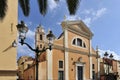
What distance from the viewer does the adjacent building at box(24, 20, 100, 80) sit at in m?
35.8

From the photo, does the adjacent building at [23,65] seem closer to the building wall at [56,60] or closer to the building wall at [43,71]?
the building wall at [43,71]

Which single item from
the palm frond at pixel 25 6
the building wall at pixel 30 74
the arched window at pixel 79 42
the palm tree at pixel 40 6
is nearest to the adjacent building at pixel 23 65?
the building wall at pixel 30 74

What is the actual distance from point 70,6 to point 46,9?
2300mm

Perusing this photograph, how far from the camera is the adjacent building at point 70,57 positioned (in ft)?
117

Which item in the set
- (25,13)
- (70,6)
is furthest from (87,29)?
(70,6)

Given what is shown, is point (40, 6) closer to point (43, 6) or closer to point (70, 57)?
point (43, 6)

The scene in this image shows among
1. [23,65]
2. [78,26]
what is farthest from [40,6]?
[23,65]

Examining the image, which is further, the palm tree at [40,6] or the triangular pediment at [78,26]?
the triangular pediment at [78,26]

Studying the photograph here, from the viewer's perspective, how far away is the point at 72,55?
3966cm

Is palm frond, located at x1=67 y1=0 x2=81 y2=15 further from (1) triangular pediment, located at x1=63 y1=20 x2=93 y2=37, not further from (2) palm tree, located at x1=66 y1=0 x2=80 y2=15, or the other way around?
(1) triangular pediment, located at x1=63 y1=20 x2=93 y2=37

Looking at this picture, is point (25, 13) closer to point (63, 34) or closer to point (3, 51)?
point (3, 51)

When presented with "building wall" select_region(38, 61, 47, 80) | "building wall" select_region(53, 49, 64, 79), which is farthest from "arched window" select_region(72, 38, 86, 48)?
"building wall" select_region(38, 61, 47, 80)

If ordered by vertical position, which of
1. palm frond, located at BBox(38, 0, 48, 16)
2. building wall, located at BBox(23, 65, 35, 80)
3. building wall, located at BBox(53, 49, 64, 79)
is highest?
palm frond, located at BBox(38, 0, 48, 16)

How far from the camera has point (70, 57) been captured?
129ft
